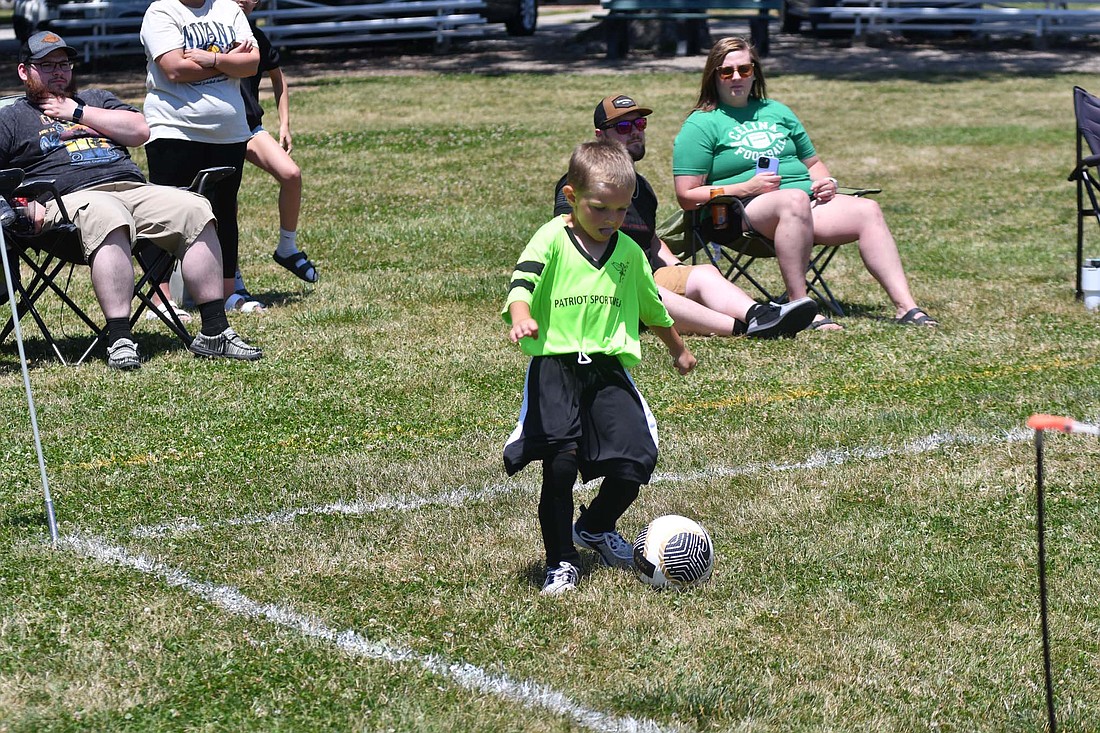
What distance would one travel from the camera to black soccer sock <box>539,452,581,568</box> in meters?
4.35

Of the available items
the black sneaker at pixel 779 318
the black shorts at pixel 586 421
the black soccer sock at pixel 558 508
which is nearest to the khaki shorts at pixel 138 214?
the black sneaker at pixel 779 318

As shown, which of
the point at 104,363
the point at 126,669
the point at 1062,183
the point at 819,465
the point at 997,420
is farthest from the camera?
the point at 1062,183

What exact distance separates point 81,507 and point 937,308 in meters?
5.36

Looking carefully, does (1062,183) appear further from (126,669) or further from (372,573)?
(126,669)

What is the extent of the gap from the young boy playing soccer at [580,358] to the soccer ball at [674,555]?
0.16m

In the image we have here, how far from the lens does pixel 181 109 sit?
26.2 feet

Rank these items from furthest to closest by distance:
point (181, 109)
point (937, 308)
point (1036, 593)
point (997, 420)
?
point (937, 308) < point (181, 109) < point (997, 420) < point (1036, 593)

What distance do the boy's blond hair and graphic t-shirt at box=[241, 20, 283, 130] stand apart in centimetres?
443

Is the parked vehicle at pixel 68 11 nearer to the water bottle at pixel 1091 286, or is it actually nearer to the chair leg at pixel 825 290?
the chair leg at pixel 825 290

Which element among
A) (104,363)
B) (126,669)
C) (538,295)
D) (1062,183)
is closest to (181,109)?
(104,363)

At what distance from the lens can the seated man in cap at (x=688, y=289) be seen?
7.13 metres

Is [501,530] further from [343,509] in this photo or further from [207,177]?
[207,177]

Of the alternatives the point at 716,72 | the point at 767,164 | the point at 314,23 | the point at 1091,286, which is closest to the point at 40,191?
the point at 716,72

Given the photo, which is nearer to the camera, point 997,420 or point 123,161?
point 997,420
